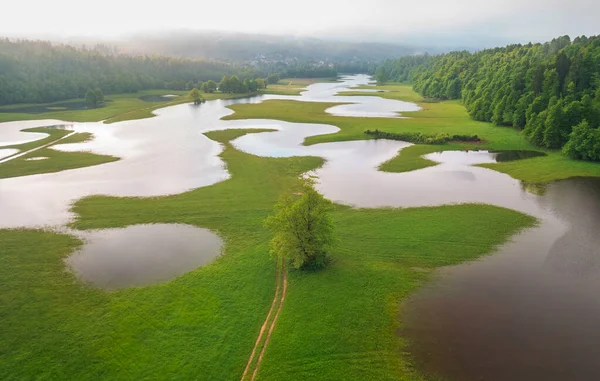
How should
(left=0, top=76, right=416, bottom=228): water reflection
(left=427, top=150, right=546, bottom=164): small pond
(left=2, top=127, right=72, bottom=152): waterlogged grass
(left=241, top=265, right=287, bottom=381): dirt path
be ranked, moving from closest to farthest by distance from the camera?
1. (left=241, top=265, right=287, bottom=381): dirt path
2. (left=0, top=76, right=416, bottom=228): water reflection
3. (left=427, top=150, right=546, bottom=164): small pond
4. (left=2, top=127, right=72, bottom=152): waterlogged grass

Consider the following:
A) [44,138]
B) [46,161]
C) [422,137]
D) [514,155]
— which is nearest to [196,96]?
[44,138]

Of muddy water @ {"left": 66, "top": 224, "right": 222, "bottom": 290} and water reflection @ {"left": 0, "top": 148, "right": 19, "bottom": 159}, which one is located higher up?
water reflection @ {"left": 0, "top": 148, "right": 19, "bottom": 159}

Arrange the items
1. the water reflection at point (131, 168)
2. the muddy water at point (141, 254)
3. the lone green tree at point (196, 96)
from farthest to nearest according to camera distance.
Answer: the lone green tree at point (196, 96) → the water reflection at point (131, 168) → the muddy water at point (141, 254)

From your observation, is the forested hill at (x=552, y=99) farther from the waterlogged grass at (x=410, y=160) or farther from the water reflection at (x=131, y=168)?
the water reflection at (x=131, y=168)

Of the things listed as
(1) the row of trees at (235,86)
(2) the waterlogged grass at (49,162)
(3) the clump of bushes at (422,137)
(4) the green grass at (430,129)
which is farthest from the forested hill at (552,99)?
(1) the row of trees at (235,86)

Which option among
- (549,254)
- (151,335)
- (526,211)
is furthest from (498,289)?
(151,335)

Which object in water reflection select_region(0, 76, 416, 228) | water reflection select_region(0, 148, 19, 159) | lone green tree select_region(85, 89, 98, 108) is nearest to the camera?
water reflection select_region(0, 76, 416, 228)

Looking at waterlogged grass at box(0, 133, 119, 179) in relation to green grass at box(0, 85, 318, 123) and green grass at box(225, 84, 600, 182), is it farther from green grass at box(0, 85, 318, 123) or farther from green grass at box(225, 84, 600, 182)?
green grass at box(225, 84, 600, 182)

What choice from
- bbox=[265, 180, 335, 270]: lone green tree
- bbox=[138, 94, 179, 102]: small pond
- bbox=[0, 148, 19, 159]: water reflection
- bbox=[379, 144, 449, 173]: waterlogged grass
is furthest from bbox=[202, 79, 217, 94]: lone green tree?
bbox=[265, 180, 335, 270]: lone green tree
